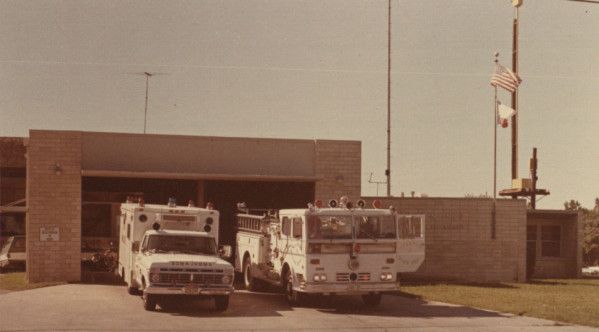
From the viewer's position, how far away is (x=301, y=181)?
29.8 m

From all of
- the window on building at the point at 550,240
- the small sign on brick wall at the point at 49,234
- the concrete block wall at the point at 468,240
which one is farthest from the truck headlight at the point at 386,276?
the window on building at the point at 550,240

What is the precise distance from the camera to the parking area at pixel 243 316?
1669 centimetres

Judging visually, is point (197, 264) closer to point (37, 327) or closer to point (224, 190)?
point (37, 327)

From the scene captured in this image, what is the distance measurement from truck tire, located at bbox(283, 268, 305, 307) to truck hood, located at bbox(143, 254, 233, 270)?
212 centimetres

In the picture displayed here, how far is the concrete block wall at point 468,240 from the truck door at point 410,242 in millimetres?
8388

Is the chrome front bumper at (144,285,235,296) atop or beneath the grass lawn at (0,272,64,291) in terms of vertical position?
atop

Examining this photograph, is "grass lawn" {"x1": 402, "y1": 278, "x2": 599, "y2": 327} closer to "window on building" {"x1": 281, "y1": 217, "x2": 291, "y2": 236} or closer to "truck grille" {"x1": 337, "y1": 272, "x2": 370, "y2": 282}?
"truck grille" {"x1": 337, "y1": 272, "x2": 370, "y2": 282}

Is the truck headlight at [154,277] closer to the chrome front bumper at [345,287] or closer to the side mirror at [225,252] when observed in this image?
the side mirror at [225,252]

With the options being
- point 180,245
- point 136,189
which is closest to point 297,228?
point 180,245

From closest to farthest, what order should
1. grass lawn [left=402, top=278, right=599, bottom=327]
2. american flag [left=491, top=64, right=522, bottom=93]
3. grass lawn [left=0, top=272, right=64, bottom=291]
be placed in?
grass lawn [left=402, top=278, right=599, bottom=327] → grass lawn [left=0, top=272, right=64, bottom=291] → american flag [left=491, top=64, right=522, bottom=93]

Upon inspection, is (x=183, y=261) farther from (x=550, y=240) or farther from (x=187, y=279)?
(x=550, y=240)

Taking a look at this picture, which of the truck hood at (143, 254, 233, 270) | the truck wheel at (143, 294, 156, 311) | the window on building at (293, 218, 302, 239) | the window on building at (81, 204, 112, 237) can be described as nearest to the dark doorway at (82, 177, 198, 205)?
the window on building at (81, 204, 112, 237)

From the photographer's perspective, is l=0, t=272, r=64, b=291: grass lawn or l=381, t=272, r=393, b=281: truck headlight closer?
l=381, t=272, r=393, b=281: truck headlight

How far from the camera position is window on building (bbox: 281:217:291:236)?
69.2 feet
